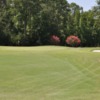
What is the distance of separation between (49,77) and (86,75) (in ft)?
4.46

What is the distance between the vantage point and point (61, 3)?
161 feet

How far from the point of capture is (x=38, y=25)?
44.0 metres

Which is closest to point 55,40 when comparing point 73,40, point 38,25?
point 73,40

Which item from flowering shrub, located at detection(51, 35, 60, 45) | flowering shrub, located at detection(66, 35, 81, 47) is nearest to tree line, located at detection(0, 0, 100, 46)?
flowering shrub, located at detection(51, 35, 60, 45)

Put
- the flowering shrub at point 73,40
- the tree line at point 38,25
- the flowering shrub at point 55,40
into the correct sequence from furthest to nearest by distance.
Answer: the tree line at point 38,25 → the flowering shrub at point 55,40 → the flowering shrub at point 73,40

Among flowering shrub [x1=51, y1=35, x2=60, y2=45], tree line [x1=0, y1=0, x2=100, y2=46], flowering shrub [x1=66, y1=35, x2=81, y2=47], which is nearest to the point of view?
flowering shrub [x1=66, y1=35, x2=81, y2=47]

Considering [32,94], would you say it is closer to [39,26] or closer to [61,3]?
[39,26]

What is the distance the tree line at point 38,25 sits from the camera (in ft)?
141

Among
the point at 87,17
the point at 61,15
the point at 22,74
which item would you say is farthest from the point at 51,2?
the point at 22,74

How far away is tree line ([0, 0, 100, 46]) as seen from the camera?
42.9m

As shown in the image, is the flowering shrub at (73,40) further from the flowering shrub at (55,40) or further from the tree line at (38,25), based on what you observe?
the tree line at (38,25)

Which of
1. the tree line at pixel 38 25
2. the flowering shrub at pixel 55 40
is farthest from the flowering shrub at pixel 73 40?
the tree line at pixel 38 25

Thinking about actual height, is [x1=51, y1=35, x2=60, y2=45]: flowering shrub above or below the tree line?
below

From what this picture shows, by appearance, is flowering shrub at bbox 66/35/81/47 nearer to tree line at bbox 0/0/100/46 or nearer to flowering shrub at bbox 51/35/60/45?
flowering shrub at bbox 51/35/60/45
